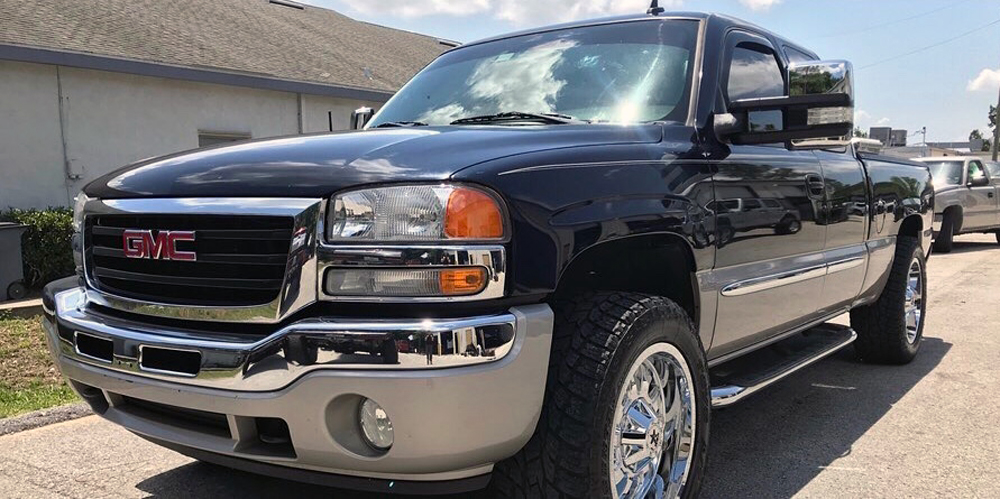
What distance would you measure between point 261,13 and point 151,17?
13.0 feet

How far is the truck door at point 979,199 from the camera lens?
1361cm

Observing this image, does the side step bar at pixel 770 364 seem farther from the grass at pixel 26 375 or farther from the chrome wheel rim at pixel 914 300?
the grass at pixel 26 375

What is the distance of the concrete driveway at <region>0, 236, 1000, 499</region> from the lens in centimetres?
333

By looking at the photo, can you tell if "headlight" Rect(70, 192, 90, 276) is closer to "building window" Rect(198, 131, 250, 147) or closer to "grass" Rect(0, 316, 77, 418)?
"grass" Rect(0, 316, 77, 418)

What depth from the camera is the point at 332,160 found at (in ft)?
7.76

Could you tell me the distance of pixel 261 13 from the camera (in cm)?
1688

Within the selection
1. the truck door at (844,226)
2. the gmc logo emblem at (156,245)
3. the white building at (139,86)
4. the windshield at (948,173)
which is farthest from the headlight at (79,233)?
the windshield at (948,173)

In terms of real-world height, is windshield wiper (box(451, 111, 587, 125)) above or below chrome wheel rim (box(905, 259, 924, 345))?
above

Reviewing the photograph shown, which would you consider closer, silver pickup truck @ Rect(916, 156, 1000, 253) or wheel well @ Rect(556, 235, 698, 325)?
wheel well @ Rect(556, 235, 698, 325)

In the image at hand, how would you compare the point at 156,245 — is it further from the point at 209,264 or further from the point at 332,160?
the point at 332,160

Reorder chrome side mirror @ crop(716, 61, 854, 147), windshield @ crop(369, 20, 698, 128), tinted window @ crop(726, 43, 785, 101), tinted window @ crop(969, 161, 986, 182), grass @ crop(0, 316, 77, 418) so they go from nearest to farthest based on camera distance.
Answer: chrome side mirror @ crop(716, 61, 854, 147)
windshield @ crop(369, 20, 698, 128)
tinted window @ crop(726, 43, 785, 101)
grass @ crop(0, 316, 77, 418)
tinted window @ crop(969, 161, 986, 182)

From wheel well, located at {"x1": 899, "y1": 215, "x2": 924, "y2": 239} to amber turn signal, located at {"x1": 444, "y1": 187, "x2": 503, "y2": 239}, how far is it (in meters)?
4.37

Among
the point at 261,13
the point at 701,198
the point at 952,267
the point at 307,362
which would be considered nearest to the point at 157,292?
the point at 307,362

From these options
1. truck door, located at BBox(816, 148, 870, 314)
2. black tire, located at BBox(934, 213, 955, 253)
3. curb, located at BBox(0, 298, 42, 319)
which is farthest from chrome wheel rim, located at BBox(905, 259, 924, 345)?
black tire, located at BBox(934, 213, 955, 253)
